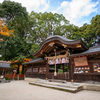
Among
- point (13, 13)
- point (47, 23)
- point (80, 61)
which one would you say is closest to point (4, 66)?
point (13, 13)

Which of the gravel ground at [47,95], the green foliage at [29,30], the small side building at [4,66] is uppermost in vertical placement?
the green foliage at [29,30]

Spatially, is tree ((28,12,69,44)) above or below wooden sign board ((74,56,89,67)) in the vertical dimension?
above

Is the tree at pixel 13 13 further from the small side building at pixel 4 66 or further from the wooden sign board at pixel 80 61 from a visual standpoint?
the wooden sign board at pixel 80 61

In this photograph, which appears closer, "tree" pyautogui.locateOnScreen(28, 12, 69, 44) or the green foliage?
the green foliage

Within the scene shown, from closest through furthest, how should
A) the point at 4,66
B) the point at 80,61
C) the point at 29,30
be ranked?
the point at 80,61 → the point at 4,66 → the point at 29,30

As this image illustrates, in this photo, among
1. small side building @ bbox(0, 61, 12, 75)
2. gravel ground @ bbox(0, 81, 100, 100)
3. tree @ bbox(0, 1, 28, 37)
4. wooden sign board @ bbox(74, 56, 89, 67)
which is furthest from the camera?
small side building @ bbox(0, 61, 12, 75)

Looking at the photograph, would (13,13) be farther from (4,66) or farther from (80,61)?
(80,61)

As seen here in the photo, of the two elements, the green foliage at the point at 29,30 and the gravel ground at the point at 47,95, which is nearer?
the gravel ground at the point at 47,95

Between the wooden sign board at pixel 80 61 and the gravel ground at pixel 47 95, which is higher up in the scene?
the wooden sign board at pixel 80 61

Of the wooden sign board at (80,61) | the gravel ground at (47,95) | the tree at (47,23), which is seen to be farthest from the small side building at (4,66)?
the wooden sign board at (80,61)

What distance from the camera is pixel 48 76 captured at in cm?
1075

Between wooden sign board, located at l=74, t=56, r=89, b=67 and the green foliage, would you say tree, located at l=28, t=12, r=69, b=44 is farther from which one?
wooden sign board, located at l=74, t=56, r=89, b=67

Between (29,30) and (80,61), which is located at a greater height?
(29,30)

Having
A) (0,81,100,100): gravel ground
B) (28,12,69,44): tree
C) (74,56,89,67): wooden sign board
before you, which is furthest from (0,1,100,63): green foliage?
(0,81,100,100): gravel ground
